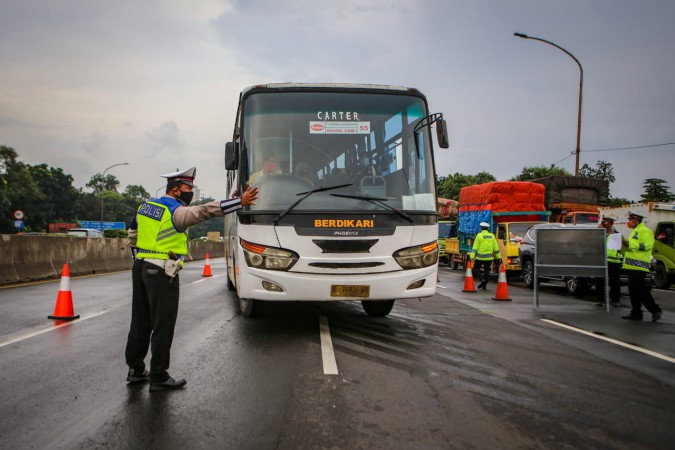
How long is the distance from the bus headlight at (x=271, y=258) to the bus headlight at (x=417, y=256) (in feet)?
4.23

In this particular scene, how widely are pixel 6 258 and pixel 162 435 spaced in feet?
40.6

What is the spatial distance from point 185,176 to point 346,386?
2.30 metres

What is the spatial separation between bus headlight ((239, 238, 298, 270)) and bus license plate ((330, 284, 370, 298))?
23.0 inches

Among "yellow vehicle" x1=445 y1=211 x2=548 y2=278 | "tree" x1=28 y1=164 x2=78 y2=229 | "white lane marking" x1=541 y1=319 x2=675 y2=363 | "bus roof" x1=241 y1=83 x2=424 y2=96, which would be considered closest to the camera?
"white lane marking" x1=541 y1=319 x2=675 y2=363

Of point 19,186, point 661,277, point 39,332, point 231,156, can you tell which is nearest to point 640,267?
point 231,156

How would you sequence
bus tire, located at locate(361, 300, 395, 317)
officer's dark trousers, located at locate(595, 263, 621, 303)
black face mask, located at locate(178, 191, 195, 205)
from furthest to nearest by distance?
officer's dark trousers, located at locate(595, 263, 621, 303) < bus tire, located at locate(361, 300, 395, 317) < black face mask, located at locate(178, 191, 195, 205)

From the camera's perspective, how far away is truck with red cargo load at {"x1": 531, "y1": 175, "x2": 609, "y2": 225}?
19.8 meters

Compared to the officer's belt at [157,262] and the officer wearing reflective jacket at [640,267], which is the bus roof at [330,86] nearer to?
the officer's belt at [157,262]

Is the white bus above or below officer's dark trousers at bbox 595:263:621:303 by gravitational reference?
above

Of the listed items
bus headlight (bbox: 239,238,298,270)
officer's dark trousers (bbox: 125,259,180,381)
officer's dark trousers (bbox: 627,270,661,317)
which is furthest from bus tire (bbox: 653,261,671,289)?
officer's dark trousers (bbox: 125,259,180,381)

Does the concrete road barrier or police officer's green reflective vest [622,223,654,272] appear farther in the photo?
the concrete road barrier

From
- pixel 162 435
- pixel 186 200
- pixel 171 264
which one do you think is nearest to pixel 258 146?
pixel 186 200

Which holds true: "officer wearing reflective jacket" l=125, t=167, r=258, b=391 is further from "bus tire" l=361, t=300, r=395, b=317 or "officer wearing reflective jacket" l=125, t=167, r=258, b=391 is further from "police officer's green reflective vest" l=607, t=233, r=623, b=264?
"police officer's green reflective vest" l=607, t=233, r=623, b=264

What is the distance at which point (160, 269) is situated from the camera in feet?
15.2
